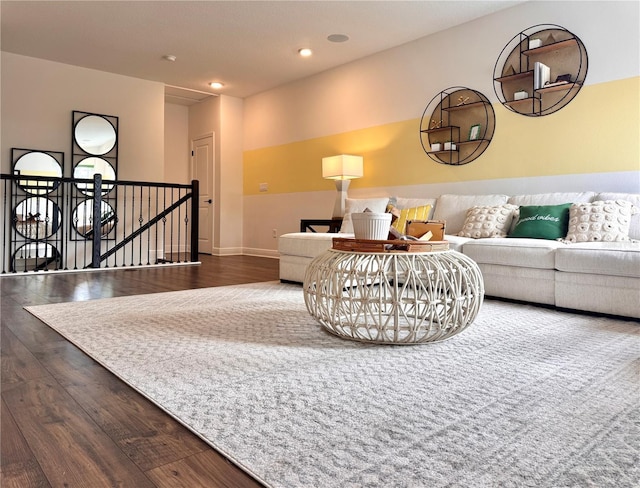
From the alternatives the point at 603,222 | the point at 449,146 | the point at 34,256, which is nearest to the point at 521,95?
the point at 449,146

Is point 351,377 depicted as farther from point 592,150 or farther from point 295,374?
point 592,150

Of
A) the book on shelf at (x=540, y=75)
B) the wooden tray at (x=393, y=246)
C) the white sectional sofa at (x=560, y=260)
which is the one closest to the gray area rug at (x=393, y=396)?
the white sectional sofa at (x=560, y=260)

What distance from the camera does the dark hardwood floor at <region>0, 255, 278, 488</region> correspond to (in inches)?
39.6

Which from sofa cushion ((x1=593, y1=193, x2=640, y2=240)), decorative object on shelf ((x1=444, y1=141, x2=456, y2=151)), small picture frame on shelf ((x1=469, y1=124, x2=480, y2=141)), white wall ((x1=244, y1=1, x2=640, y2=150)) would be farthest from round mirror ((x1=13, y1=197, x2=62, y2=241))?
sofa cushion ((x1=593, y1=193, x2=640, y2=240))

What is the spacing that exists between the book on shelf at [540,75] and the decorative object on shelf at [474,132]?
64 centimetres

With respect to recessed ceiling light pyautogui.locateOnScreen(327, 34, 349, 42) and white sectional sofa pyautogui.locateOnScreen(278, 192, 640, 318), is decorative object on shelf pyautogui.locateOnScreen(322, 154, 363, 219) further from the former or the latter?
white sectional sofa pyautogui.locateOnScreen(278, 192, 640, 318)

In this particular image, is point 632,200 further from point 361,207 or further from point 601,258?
point 361,207

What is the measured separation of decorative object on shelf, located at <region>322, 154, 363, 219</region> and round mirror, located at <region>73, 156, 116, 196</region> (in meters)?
3.03

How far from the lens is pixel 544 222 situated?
3.38 m

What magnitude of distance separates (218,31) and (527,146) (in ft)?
11.2

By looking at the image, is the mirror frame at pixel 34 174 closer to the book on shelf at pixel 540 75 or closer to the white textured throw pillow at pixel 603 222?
the book on shelf at pixel 540 75

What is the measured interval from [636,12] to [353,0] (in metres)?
2.28

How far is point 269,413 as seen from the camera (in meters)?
1.32

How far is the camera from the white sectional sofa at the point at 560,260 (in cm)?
268
